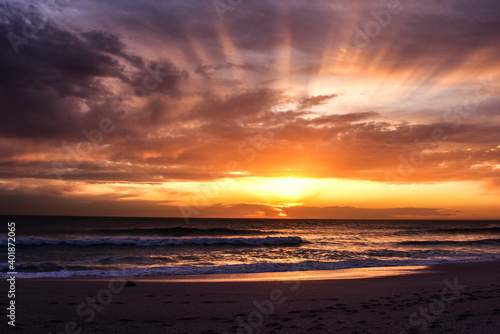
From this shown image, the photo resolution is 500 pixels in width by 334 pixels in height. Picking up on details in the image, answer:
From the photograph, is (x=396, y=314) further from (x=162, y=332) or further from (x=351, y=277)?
(x=351, y=277)

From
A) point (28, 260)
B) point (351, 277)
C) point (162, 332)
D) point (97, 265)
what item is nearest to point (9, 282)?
Result: point (97, 265)

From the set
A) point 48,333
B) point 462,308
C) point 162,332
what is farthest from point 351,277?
point 48,333

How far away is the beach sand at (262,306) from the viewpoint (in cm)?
761

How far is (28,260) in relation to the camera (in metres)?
23.5

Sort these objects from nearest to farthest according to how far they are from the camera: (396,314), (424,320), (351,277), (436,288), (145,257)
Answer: (424,320)
(396,314)
(436,288)
(351,277)
(145,257)

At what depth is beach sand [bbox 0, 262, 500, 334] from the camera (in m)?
7.61

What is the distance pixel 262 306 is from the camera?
32.5 feet

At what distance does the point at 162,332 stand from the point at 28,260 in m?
20.6

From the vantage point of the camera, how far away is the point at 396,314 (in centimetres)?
874

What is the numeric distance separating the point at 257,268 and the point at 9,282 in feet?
37.3

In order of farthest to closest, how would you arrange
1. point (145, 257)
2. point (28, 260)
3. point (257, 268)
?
point (145, 257) < point (28, 260) < point (257, 268)

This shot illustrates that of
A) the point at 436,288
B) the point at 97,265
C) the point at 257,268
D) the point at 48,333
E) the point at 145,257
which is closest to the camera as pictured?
the point at 48,333

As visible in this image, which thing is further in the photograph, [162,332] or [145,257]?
[145,257]

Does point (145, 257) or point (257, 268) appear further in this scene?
point (145, 257)
